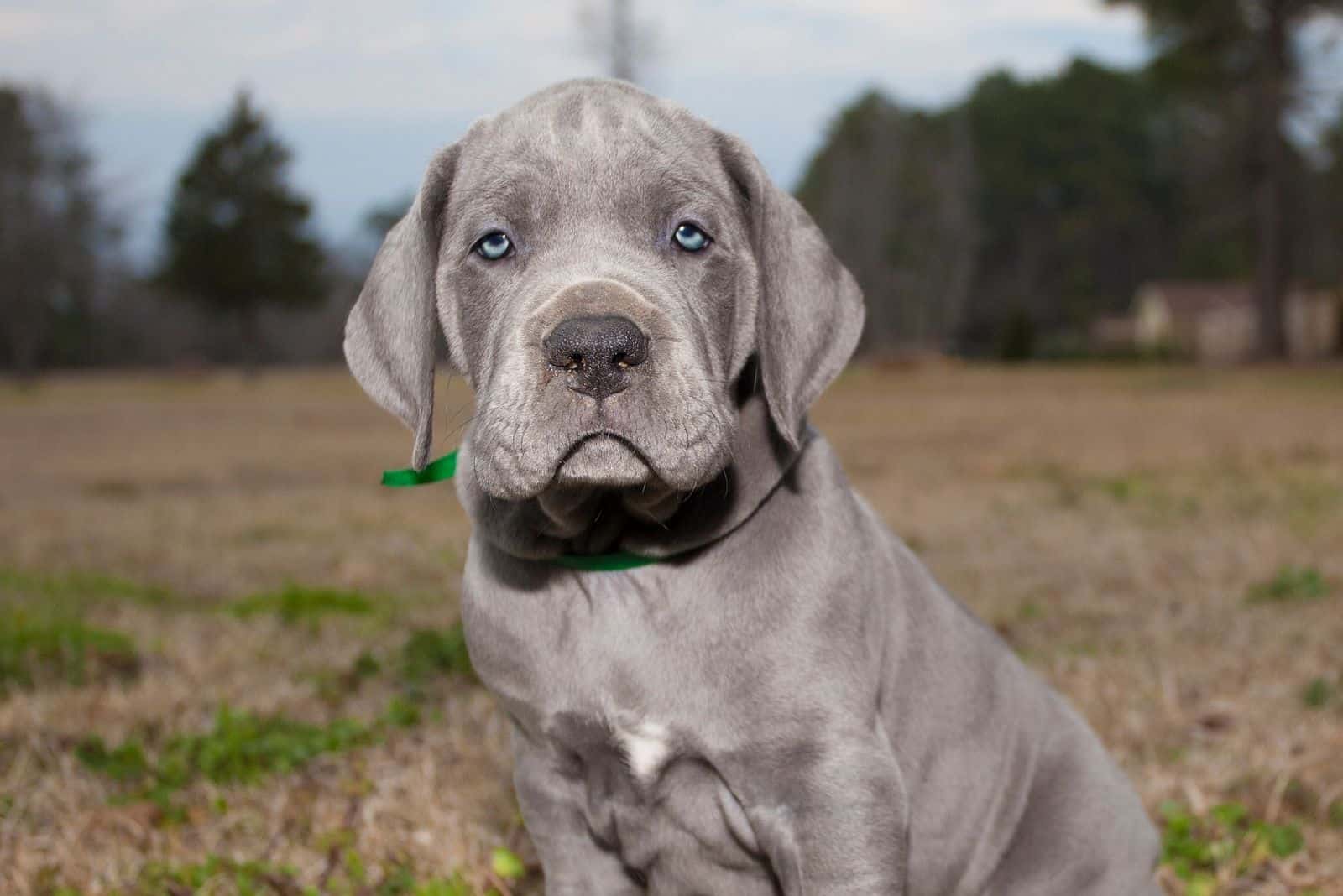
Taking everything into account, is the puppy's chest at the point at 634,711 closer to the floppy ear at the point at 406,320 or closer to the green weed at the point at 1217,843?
the floppy ear at the point at 406,320

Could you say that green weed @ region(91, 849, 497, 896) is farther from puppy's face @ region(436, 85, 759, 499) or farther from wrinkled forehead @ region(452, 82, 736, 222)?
wrinkled forehead @ region(452, 82, 736, 222)

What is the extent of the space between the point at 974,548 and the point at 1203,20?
31.9 metres

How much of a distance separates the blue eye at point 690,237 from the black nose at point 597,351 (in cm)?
40

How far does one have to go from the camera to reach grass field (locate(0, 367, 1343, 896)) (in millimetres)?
3428

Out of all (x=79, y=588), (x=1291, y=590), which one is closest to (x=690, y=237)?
(x=1291, y=590)

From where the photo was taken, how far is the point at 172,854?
3.44 m

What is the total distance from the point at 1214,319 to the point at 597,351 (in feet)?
221

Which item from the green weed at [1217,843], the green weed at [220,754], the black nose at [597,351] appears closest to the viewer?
the black nose at [597,351]

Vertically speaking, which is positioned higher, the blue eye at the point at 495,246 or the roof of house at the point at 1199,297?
the blue eye at the point at 495,246

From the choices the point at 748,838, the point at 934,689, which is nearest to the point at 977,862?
the point at 934,689

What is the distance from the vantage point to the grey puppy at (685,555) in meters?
2.33

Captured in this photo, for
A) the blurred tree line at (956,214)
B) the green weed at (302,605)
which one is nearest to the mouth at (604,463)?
the green weed at (302,605)

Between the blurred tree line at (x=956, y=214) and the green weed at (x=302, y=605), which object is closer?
the green weed at (x=302, y=605)

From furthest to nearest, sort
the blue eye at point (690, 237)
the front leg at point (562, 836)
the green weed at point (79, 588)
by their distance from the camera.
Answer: the green weed at point (79, 588) < the front leg at point (562, 836) < the blue eye at point (690, 237)
